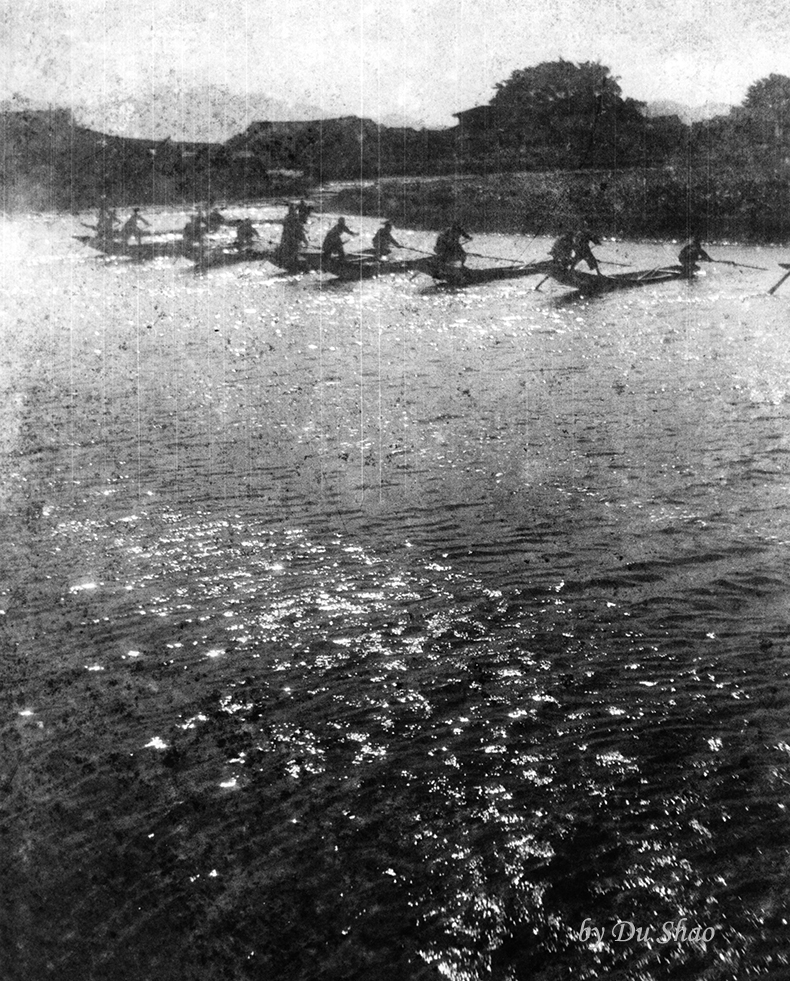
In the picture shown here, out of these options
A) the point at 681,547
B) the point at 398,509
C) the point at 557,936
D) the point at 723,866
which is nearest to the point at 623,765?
the point at 723,866

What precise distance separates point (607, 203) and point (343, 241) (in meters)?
13.7

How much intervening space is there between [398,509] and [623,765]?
11.1ft

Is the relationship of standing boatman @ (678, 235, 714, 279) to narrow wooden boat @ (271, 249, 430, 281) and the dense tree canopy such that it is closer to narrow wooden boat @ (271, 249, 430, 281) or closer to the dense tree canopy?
narrow wooden boat @ (271, 249, 430, 281)

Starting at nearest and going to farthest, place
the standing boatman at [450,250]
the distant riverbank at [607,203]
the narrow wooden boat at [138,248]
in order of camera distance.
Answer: the standing boatman at [450,250] < the narrow wooden boat at [138,248] < the distant riverbank at [607,203]

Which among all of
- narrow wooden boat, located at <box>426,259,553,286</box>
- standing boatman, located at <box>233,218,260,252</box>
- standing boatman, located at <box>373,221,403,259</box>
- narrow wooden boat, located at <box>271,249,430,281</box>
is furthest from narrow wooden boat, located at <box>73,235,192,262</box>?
narrow wooden boat, located at <box>426,259,553,286</box>

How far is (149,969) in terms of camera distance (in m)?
3.12

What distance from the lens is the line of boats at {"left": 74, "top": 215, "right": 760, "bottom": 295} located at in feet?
64.5

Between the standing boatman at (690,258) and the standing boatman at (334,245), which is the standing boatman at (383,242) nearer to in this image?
the standing boatman at (334,245)

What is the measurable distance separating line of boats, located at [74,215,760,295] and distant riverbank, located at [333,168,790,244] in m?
8.80

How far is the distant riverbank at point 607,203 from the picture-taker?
2928 cm

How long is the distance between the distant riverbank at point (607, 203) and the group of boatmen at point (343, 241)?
7.75m

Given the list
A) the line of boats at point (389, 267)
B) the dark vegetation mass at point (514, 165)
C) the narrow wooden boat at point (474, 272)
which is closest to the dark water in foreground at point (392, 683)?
the line of boats at point (389, 267)

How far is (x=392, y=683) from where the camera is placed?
4.95 m

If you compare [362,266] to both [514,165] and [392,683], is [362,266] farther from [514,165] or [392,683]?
[392,683]
